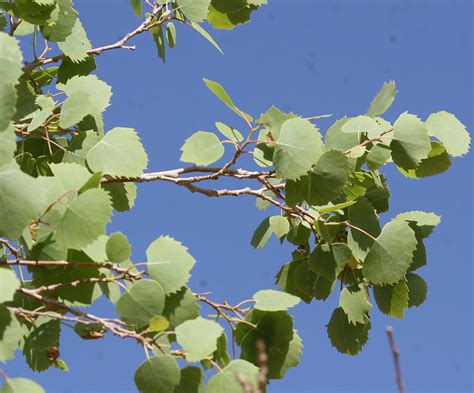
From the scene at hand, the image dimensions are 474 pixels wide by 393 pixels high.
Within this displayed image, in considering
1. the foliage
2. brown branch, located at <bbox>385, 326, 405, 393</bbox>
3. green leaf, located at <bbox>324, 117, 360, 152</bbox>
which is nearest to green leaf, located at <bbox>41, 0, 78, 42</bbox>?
the foliage

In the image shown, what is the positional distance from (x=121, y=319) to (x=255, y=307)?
29 cm

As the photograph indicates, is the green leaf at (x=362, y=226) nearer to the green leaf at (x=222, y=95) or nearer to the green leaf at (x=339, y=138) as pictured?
the green leaf at (x=339, y=138)

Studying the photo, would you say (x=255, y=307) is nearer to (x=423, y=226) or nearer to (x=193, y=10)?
(x=423, y=226)

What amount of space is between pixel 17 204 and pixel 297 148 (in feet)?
2.06

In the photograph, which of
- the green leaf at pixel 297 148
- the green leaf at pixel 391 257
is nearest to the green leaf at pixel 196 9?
the green leaf at pixel 297 148

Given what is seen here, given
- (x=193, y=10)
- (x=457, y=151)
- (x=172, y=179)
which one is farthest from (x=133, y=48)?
(x=457, y=151)

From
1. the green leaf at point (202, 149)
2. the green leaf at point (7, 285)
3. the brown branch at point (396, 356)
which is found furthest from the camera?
the green leaf at point (202, 149)

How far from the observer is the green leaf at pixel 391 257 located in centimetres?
187

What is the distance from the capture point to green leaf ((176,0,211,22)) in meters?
2.27

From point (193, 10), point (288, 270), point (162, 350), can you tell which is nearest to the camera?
point (162, 350)

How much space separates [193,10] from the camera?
2.28 meters

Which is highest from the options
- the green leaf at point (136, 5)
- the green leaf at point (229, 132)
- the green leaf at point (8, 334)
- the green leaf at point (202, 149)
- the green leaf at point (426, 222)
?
the green leaf at point (136, 5)

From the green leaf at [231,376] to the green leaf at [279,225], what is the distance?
573mm

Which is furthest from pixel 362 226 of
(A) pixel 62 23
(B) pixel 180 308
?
(A) pixel 62 23
